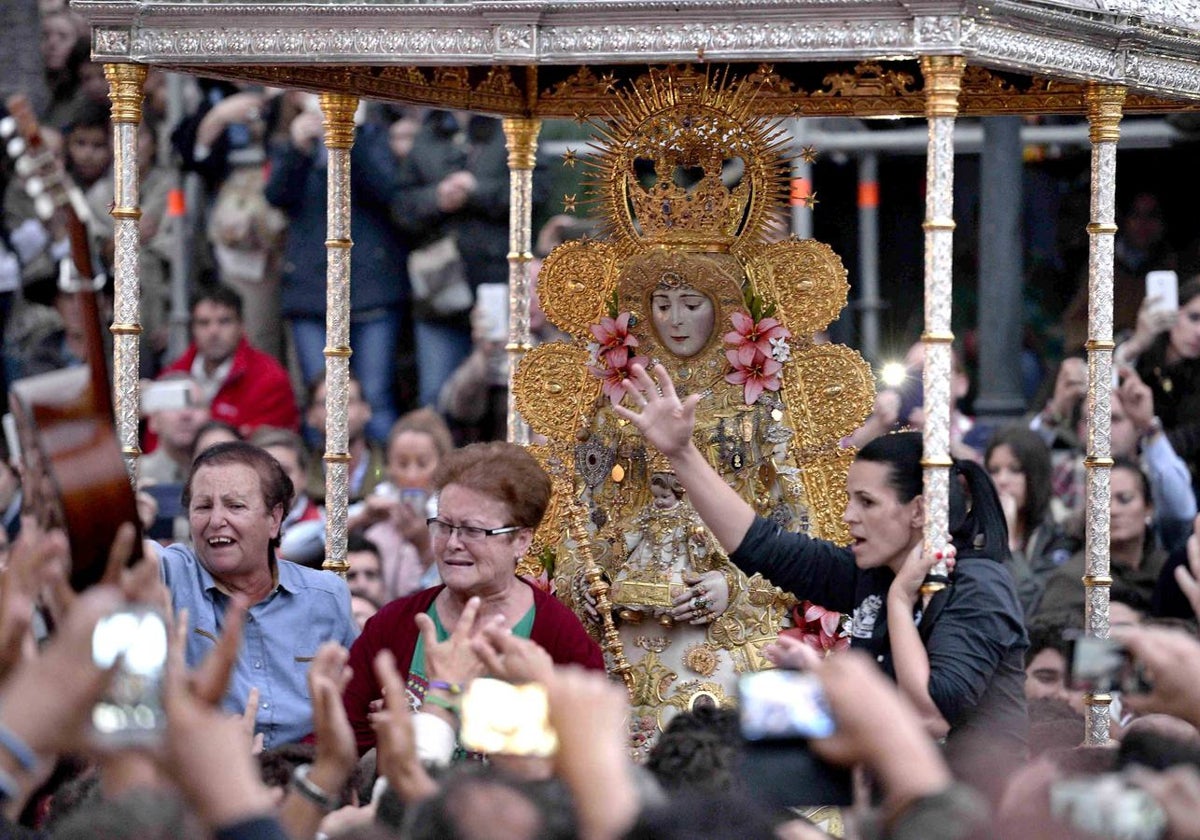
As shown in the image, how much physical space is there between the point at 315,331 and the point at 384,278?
1.37ft

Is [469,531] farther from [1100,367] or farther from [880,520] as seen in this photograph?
[1100,367]

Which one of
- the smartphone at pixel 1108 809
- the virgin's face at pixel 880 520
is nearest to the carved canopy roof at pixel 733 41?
the virgin's face at pixel 880 520

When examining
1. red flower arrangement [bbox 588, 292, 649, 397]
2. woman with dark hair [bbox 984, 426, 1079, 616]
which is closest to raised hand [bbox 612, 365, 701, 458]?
red flower arrangement [bbox 588, 292, 649, 397]

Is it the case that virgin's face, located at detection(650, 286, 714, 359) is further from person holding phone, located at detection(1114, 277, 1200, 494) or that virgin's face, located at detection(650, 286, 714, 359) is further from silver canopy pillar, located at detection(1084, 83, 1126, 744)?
person holding phone, located at detection(1114, 277, 1200, 494)

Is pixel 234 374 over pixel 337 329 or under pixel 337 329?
under

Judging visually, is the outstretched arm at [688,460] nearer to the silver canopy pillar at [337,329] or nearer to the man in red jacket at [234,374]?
the silver canopy pillar at [337,329]

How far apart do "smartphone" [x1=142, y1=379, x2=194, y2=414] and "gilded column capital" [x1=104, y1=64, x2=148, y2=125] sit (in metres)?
Result: 2.80

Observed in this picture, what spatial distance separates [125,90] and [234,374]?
3.36 metres

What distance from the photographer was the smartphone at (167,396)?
9500 mm

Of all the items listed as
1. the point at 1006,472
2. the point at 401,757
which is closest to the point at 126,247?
the point at 401,757

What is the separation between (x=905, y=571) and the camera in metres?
5.91

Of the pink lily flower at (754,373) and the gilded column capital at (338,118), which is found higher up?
the gilded column capital at (338,118)

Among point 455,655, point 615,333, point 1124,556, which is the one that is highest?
point 615,333

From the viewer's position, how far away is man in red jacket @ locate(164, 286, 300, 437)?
32.9ft
